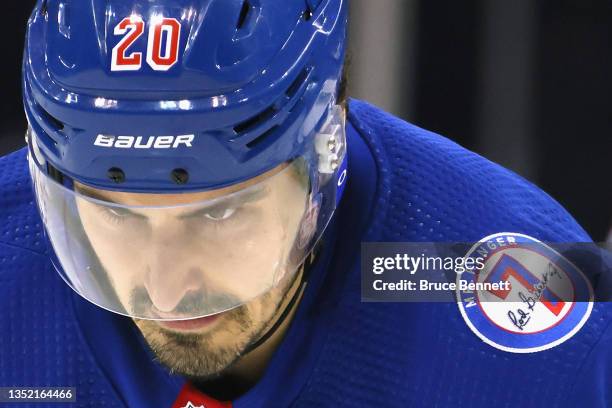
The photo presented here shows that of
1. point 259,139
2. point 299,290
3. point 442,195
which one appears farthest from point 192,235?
point 442,195

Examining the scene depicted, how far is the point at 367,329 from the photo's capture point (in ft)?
4.68

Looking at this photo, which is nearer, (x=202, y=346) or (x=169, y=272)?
→ (x=169, y=272)

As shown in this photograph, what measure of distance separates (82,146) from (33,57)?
119 mm

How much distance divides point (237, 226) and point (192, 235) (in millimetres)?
47

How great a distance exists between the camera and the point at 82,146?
1236mm

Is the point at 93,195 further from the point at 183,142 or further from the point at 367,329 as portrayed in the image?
the point at 367,329

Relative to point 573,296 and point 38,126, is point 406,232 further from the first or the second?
point 38,126

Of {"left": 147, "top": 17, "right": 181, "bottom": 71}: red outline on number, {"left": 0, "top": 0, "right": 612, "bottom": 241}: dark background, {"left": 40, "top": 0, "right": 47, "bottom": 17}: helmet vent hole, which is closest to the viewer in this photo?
{"left": 147, "top": 17, "right": 181, "bottom": 71}: red outline on number

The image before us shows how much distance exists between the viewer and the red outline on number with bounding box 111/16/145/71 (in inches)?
47.1

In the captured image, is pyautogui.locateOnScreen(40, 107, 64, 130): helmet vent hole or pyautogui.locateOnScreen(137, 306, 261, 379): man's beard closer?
pyautogui.locateOnScreen(40, 107, 64, 130): helmet vent hole

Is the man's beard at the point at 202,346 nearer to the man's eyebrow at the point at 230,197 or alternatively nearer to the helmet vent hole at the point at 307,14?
the man's eyebrow at the point at 230,197

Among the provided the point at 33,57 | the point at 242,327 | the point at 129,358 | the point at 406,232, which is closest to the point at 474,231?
the point at 406,232

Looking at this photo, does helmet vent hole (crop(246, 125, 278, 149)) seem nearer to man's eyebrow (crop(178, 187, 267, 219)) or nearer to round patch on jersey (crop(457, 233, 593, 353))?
man's eyebrow (crop(178, 187, 267, 219))
